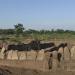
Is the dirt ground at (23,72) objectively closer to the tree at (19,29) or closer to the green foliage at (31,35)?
the green foliage at (31,35)

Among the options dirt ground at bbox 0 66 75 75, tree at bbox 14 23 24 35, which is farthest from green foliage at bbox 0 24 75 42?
dirt ground at bbox 0 66 75 75

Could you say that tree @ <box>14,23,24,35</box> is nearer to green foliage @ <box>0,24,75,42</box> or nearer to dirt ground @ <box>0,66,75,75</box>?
green foliage @ <box>0,24,75,42</box>

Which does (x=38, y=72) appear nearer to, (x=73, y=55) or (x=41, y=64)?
(x=41, y=64)

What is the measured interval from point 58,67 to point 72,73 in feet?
2.56

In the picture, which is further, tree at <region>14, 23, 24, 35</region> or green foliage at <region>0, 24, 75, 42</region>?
tree at <region>14, 23, 24, 35</region>

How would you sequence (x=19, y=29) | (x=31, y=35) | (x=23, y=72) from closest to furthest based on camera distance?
1. (x=23, y=72)
2. (x=31, y=35)
3. (x=19, y=29)

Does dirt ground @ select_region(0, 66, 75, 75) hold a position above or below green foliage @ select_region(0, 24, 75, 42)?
below

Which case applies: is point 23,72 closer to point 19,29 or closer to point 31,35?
point 31,35

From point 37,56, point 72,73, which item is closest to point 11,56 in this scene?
point 37,56

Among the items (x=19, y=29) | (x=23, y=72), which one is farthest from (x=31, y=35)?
(x=23, y=72)

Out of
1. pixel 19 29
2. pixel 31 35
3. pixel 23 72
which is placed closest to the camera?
pixel 23 72

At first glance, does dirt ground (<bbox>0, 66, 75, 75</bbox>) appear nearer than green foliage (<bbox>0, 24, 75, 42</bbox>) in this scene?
Yes

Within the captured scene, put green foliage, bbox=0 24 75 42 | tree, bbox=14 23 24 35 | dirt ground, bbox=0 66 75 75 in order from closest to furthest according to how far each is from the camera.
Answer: dirt ground, bbox=0 66 75 75 → green foliage, bbox=0 24 75 42 → tree, bbox=14 23 24 35

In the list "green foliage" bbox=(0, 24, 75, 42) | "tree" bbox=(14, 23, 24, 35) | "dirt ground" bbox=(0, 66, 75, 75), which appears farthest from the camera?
"tree" bbox=(14, 23, 24, 35)
